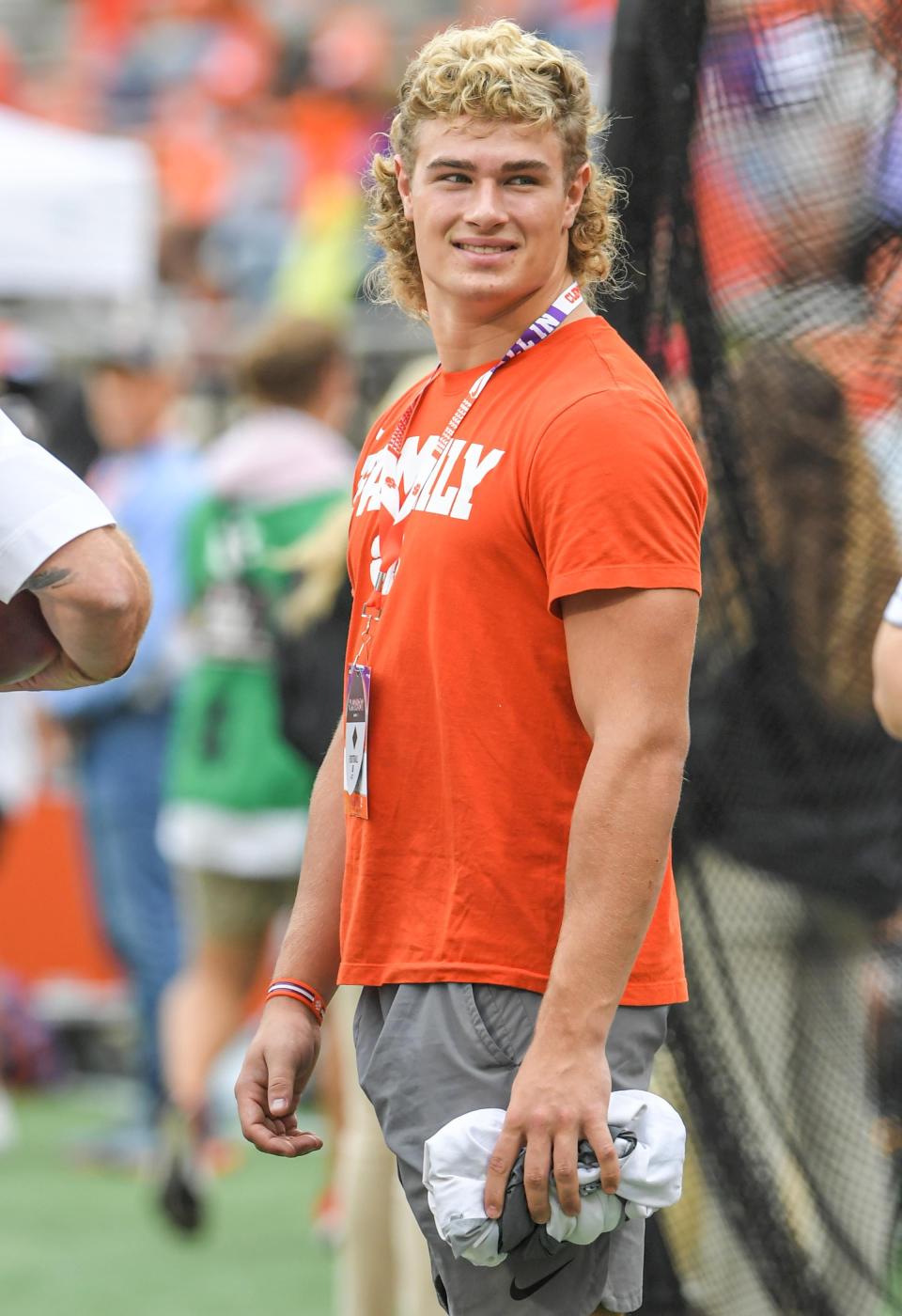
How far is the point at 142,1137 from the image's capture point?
6.53 m

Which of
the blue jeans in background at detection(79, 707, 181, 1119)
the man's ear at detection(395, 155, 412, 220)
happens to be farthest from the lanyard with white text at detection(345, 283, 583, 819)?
the blue jeans in background at detection(79, 707, 181, 1119)

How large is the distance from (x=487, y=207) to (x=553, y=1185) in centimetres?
108

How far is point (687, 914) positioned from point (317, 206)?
960 centimetres

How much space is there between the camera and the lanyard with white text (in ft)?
7.74

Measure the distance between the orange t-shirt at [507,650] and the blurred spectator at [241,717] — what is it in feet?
9.39

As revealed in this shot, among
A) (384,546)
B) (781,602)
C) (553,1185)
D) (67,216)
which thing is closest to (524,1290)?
(553,1185)

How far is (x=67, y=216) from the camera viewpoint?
834 centimetres

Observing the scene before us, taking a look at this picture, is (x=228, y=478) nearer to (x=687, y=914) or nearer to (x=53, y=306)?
→ (x=687, y=914)

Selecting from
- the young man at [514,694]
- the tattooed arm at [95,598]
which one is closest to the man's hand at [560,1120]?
the young man at [514,694]

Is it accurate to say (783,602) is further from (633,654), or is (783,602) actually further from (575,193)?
(633,654)

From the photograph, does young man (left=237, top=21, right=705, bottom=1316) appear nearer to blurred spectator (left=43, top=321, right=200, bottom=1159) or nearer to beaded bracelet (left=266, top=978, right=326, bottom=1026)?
beaded bracelet (left=266, top=978, right=326, bottom=1026)

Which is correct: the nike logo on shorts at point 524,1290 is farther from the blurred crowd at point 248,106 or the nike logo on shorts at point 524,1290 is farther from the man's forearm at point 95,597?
the blurred crowd at point 248,106

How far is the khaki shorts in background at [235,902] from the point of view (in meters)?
5.39

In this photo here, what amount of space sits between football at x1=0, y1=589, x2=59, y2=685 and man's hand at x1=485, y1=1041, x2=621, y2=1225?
71cm
